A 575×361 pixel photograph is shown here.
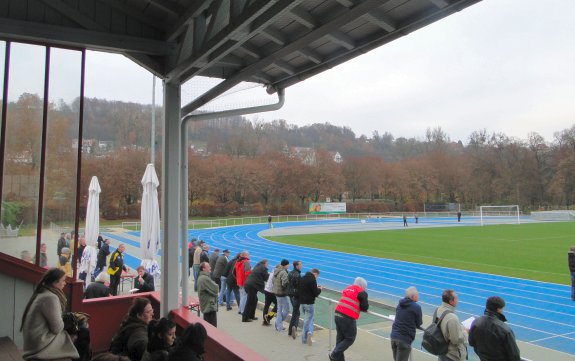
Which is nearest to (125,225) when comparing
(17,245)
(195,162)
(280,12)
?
(195,162)

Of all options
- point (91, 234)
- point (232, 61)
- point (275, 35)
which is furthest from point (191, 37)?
point (91, 234)

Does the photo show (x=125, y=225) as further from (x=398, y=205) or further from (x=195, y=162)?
(x=398, y=205)

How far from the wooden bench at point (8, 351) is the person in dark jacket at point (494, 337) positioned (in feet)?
15.3

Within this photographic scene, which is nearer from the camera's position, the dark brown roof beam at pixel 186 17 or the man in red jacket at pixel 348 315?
the dark brown roof beam at pixel 186 17

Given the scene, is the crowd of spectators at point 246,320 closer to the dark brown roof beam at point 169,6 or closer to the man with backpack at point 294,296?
the man with backpack at point 294,296

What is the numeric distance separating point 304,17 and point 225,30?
70cm

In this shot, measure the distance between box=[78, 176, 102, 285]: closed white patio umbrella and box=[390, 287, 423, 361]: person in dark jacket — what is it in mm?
7568

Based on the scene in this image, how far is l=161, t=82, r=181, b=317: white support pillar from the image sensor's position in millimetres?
5395

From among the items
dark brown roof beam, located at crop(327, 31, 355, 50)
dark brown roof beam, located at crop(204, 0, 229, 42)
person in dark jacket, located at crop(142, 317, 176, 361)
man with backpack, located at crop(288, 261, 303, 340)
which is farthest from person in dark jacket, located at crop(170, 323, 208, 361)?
man with backpack, located at crop(288, 261, 303, 340)

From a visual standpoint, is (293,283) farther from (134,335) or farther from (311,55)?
(311,55)

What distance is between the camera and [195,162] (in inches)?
2571

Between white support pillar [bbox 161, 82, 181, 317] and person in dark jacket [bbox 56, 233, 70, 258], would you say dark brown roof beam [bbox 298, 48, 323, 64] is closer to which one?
white support pillar [bbox 161, 82, 181, 317]

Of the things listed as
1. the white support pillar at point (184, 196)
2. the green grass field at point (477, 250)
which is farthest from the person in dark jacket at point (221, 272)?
the green grass field at point (477, 250)

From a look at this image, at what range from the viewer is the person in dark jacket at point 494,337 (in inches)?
177
